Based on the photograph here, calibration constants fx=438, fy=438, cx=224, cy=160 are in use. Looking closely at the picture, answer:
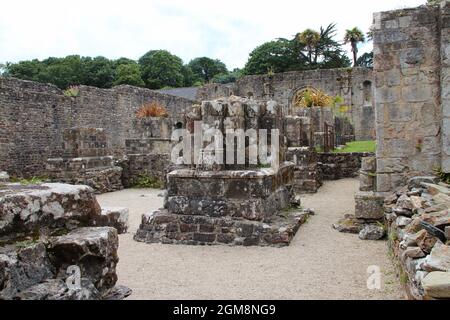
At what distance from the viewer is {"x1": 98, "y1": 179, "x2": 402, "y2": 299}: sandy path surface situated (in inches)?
147

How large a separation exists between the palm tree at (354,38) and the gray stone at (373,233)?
38580 mm

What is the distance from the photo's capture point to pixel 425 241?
3.19 metres

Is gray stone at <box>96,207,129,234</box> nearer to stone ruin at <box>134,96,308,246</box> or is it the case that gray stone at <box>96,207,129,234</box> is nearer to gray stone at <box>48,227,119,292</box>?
gray stone at <box>48,227,119,292</box>

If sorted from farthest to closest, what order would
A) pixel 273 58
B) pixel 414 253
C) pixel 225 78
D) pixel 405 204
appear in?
pixel 225 78 → pixel 273 58 → pixel 405 204 → pixel 414 253

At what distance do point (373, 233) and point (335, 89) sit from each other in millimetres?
25349

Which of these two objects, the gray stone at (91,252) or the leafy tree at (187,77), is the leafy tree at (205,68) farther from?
the gray stone at (91,252)

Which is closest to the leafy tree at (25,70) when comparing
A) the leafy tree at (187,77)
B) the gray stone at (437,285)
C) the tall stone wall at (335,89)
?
the leafy tree at (187,77)

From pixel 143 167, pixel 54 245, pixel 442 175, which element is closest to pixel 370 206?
pixel 442 175

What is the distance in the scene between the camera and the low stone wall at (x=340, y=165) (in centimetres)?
1370

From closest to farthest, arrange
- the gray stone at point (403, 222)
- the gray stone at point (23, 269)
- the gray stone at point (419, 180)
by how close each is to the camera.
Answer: the gray stone at point (23, 269), the gray stone at point (403, 222), the gray stone at point (419, 180)

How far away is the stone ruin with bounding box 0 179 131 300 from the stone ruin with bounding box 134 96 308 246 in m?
2.71

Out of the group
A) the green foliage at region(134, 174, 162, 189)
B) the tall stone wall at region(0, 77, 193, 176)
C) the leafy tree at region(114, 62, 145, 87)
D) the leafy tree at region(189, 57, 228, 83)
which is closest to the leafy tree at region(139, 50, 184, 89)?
the leafy tree at region(114, 62, 145, 87)

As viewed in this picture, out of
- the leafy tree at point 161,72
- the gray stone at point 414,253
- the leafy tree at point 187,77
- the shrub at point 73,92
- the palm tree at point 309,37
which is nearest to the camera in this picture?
the gray stone at point 414,253

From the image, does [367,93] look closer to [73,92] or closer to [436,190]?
[73,92]
